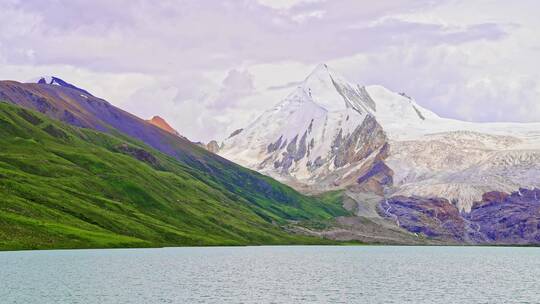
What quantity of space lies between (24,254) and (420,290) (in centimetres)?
10874

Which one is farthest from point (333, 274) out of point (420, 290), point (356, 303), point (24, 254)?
point (24, 254)

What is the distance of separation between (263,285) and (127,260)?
65.5 m

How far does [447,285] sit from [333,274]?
3001cm

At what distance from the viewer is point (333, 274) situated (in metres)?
149

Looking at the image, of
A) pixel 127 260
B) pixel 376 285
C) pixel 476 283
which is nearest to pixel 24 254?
pixel 127 260

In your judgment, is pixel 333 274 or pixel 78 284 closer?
pixel 78 284

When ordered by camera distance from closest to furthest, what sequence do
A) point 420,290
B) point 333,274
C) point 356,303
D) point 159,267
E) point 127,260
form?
point 356,303
point 420,290
point 333,274
point 159,267
point 127,260

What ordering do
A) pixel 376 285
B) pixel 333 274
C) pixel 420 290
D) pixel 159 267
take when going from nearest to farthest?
pixel 420 290, pixel 376 285, pixel 333 274, pixel 159 267

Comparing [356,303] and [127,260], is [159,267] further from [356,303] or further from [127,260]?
[356,303]

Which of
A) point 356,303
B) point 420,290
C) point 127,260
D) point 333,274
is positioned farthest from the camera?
point 127,260

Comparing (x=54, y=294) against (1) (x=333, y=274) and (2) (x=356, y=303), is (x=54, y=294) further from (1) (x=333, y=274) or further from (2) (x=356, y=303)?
(1) (x=333, y=274)

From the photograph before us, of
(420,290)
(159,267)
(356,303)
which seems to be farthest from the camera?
(159,267)

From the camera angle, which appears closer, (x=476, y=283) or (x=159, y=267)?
(x=476, y=283)

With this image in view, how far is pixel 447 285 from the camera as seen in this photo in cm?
12481
